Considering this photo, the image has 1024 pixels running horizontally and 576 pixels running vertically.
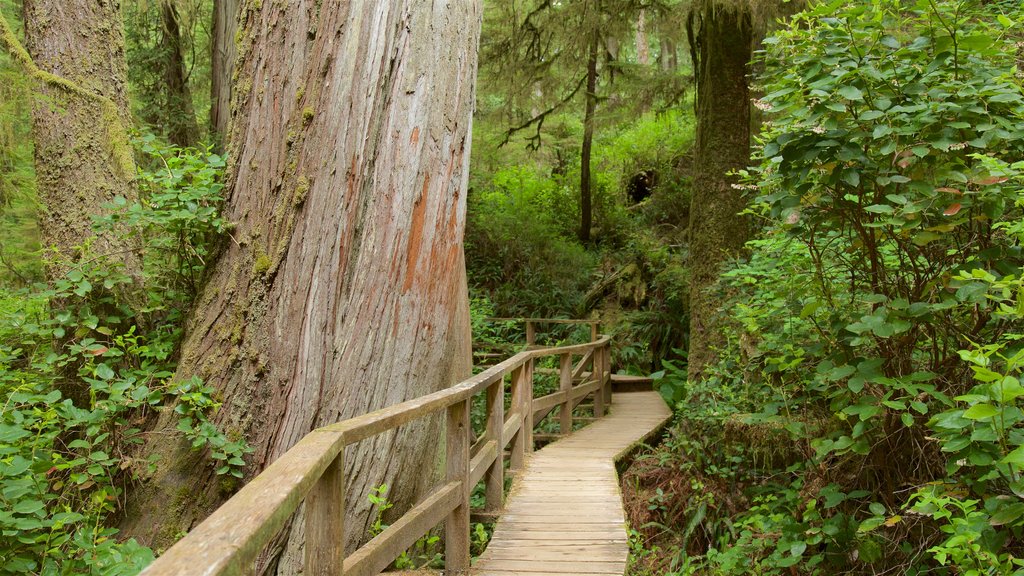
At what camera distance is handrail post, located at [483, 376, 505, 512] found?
5.08 meters

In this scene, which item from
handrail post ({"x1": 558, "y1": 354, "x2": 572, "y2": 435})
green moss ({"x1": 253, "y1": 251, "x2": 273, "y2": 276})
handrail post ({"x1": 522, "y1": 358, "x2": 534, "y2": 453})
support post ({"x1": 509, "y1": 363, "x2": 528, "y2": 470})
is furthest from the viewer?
handrail post ({"x1": 558, "y1": 354, "x2": 572, "y2": 435})

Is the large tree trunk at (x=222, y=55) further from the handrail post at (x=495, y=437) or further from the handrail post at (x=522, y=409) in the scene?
the handrail post at (x=495, y=437)

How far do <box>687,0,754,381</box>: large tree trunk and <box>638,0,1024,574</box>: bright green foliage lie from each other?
4.71m

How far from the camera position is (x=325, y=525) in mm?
2314

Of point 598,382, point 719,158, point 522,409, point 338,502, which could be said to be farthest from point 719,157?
point 338,502

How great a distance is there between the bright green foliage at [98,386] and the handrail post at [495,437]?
168 cm

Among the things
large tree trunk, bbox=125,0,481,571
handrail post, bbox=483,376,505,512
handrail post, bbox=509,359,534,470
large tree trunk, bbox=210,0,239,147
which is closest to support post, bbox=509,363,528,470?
handrail post, bbox=509,359,534,470

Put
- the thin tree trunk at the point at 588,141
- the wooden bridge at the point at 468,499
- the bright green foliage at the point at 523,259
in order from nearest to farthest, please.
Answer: the wooden bridge at the point at 468,499
the thin tree trunk at the point at 588,141
the bright green foliage at the point at 523,259

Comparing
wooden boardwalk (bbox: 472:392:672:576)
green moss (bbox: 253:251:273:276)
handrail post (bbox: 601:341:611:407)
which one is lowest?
wooden boardwalk (bbox: 472:392:672:576)

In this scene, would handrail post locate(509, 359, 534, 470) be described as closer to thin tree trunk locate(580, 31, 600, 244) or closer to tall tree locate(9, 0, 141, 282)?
tall tree locate(9, 0, 141, 282)

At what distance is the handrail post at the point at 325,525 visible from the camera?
2.26 metres

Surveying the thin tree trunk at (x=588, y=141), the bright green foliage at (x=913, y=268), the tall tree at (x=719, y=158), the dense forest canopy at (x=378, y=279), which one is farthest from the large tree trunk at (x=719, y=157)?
the bright green foliage at (x=913, y=268)

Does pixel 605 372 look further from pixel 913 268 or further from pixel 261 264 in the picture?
pixel 261 264

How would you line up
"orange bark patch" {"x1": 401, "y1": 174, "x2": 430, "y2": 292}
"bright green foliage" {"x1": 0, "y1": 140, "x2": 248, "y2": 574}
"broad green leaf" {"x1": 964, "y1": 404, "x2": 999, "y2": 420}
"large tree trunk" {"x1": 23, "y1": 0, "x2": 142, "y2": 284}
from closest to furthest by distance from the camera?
1. "broad green leaf" {"x1": 964, "y1": 404, "x2": 999, "y2": 420}
2. "bright green foliage" {"x1": 0, "y1": 140, "x2": 248, "y2": 574}
3. "orange bark patch" {"x1": 401, "y1": 174, "x2": 430, "y2": 292}
4. "large tree trunk" {"x1": 23, "y1": 0, "x2": 142, "y2": 284}
